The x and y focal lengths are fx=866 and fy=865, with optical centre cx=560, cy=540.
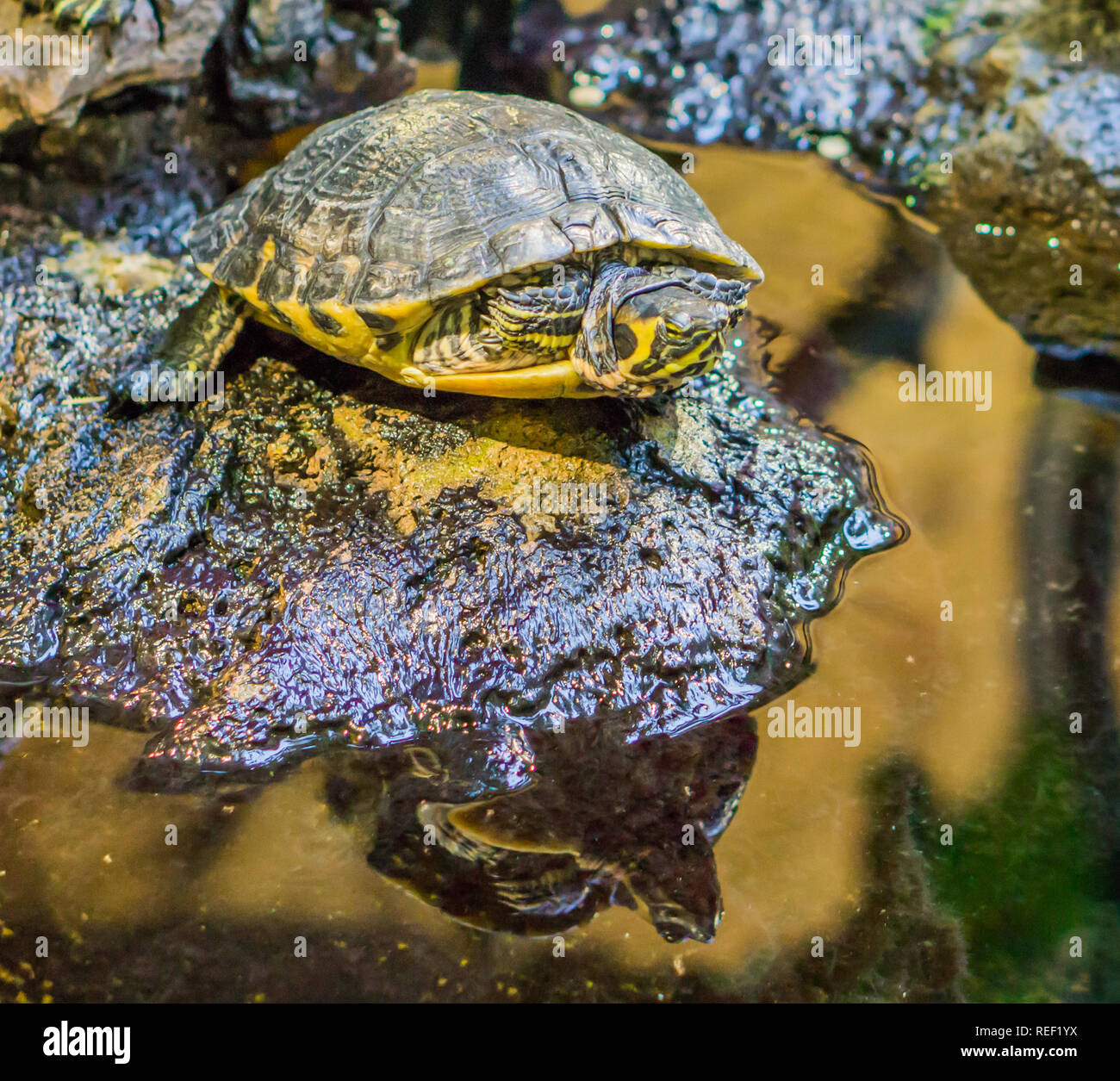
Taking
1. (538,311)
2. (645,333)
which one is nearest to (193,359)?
(538,311)

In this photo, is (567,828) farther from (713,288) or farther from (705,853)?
(713,288)

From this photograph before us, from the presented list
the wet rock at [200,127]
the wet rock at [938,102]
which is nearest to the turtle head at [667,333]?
the wet rock at [938,102]

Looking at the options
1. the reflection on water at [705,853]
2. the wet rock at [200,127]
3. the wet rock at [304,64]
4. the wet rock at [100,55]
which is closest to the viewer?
the reflection on water at [705,853]

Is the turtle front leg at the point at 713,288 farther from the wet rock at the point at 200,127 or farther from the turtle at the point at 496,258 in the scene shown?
the wet rock at the point at 200,127

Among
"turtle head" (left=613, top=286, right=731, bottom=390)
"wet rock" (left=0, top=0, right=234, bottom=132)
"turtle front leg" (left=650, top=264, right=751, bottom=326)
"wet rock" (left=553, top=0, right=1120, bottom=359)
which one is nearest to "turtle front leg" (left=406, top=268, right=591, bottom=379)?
"turtle head" (left=613, top=286, right=731, bottom=390)

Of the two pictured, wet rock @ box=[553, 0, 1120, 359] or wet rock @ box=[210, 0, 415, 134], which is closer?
wet rock @ box=[210, 0, 415, 134]

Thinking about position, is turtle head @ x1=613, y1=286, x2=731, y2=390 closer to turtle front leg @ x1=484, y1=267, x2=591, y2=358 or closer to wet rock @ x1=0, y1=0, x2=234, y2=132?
turtle front leg @ x1=484, y1=267, x2=591, y2=358

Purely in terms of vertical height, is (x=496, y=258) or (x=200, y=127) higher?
(x=200, y=127)
